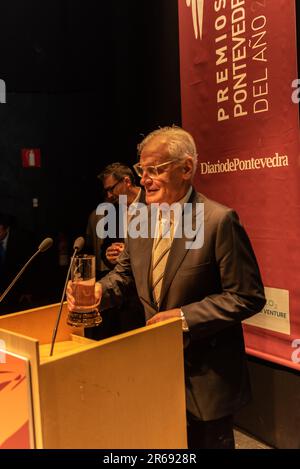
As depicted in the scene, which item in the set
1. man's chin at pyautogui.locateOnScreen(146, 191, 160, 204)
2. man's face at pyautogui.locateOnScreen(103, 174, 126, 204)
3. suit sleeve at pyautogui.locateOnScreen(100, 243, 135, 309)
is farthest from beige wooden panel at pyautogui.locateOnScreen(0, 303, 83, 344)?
man's face at pyautogui.locateOnScreen(103, 174, 126, 204)

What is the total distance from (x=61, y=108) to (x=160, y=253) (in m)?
3.25

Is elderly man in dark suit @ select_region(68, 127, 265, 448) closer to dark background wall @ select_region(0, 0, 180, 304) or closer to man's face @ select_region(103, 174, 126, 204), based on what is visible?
man's face @ select_region(103, 174, 126, 204)

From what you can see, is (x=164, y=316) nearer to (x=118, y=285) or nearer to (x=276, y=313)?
(x=118, y=285)

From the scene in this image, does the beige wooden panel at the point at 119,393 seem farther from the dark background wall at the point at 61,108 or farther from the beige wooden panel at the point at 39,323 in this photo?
the dark background wall at the point at 61,108

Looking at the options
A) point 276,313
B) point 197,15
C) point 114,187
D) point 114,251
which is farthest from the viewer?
point 114,187

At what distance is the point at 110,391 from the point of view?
1.10 metres

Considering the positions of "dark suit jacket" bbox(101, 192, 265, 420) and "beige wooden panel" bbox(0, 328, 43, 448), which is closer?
"beige wooden panel" bbox(0, 328, 43, 448)

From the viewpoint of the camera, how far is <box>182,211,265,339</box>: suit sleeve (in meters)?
1.49

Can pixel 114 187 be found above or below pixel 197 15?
below

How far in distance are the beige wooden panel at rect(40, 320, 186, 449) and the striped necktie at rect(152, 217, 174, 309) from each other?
390 millimetres

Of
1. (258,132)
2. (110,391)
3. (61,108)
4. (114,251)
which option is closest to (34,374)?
(110,391)

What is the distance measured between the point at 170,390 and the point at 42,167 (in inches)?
144

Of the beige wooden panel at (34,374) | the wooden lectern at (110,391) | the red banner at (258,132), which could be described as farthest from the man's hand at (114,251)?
the beige wooden panel at (34,374)
